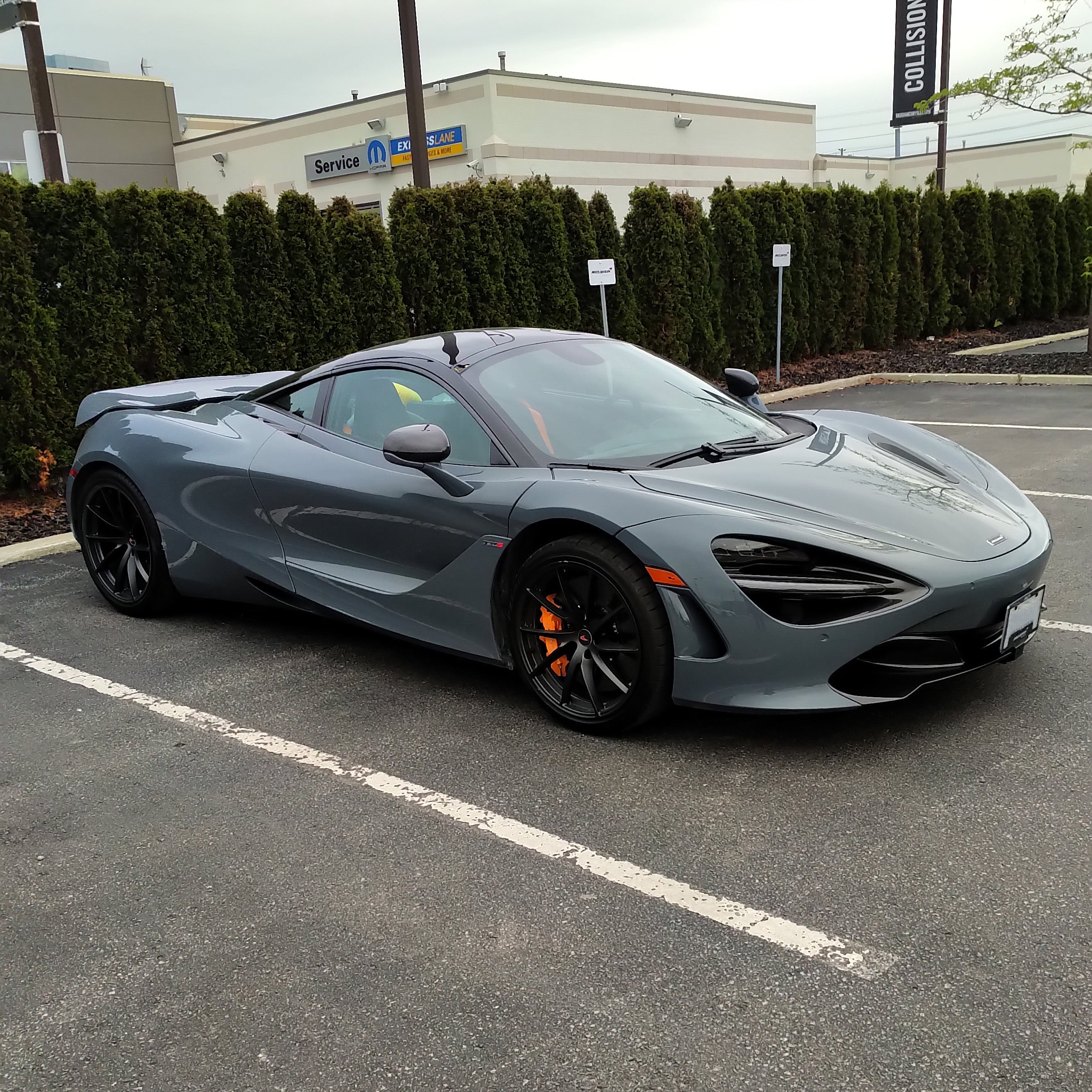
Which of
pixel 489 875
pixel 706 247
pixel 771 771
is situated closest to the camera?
pixel 489 875

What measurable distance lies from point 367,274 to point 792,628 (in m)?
8.49

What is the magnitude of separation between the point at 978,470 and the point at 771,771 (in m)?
1.77

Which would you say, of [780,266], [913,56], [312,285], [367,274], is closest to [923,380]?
[780,266]

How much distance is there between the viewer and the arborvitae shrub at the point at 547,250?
12281 millimetres

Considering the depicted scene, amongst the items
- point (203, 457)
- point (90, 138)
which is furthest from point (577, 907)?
point (90, 138)

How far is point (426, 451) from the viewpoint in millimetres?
3756

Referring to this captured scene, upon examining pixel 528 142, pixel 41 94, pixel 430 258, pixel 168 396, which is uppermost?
pixel 528 142

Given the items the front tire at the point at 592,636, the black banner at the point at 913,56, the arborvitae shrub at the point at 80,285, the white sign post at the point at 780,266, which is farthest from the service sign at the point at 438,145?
the front tire at the point at 592,636

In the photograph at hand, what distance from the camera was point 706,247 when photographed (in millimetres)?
14188

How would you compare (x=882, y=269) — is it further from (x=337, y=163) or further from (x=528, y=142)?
(x=337, y=163)

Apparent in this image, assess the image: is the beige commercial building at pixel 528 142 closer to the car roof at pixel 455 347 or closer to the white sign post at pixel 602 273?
the white sign post at pixel 602 273

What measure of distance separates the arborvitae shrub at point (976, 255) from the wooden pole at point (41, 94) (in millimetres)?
14675

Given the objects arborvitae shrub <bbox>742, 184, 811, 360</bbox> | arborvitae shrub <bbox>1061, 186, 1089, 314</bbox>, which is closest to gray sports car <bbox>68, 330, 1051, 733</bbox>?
arborvitae shrub <bbox>742, 184, 811, 360</bbox>

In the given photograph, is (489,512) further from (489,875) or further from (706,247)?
(706,247)
